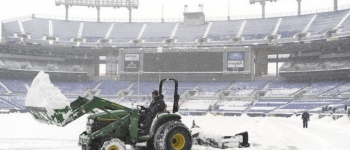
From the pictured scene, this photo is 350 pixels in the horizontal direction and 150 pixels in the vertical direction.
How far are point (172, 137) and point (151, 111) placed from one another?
88 centimetres

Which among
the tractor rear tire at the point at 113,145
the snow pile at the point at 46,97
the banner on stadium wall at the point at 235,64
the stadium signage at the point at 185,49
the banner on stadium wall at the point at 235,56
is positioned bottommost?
the tractor rear tire at the point at 113,145

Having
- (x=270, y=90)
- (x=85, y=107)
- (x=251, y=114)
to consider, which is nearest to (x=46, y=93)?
(x=85, y=107)

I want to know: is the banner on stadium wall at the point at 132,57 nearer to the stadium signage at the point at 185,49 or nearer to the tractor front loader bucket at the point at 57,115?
the stadium signage at the point at 185,49

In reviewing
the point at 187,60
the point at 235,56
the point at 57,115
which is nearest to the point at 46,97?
the point at 57,115

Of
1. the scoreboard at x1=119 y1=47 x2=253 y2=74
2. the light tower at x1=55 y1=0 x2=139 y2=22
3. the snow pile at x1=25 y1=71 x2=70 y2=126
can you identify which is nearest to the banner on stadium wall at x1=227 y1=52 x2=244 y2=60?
the scoreboard at x1=119 y1=47 x2=253 y2=74

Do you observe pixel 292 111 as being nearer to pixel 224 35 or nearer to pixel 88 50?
pixel 224 35

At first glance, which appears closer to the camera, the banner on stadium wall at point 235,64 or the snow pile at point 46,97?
the snow pile at point 46,97

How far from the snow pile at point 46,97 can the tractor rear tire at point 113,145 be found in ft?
3.62

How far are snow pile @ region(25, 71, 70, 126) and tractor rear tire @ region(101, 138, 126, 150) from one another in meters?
1.10

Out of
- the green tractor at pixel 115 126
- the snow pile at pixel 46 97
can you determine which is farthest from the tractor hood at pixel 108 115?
the snow pile at pixel 46 97

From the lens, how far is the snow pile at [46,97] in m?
8.40

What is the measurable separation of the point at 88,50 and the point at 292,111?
1437 inches

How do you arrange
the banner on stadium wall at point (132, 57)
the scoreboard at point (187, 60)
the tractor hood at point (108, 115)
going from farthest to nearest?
1. the banner on stadium wall at point (132, 57)
2. the scoreboard at point (187, 60)
3. the tractor hood at point (108, 115)

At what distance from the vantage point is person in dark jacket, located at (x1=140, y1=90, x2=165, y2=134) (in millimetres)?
9484
